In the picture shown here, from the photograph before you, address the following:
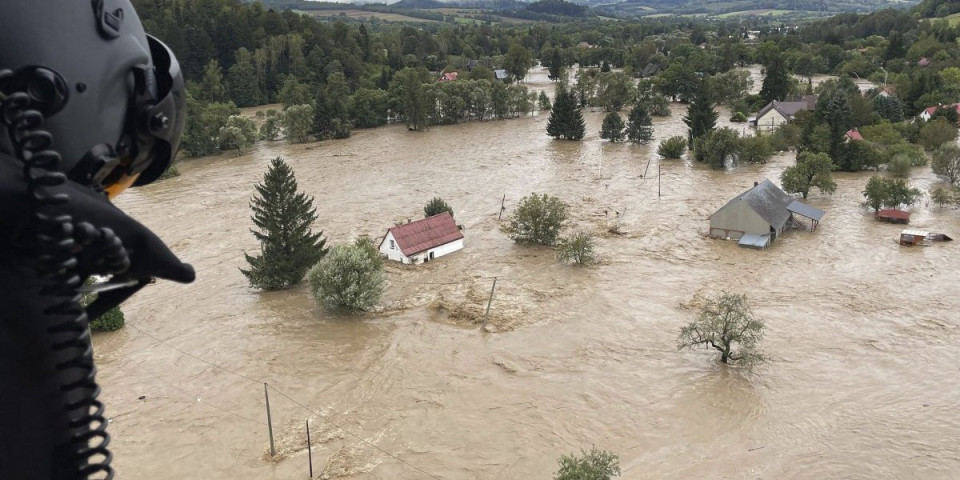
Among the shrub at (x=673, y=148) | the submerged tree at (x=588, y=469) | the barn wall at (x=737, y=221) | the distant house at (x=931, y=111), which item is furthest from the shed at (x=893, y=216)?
the distant house at (x=931, y=111)

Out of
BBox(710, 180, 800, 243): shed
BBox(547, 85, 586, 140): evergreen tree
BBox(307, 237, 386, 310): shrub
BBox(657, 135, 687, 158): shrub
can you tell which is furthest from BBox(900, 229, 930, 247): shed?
BBox(547, 85, 586, 140): evergreen tree

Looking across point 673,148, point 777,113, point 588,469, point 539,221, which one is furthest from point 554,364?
point 777,113

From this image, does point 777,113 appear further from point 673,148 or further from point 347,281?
point 347,281

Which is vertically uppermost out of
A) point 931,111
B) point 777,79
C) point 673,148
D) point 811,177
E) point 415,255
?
point 777,79

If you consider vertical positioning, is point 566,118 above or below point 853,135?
above

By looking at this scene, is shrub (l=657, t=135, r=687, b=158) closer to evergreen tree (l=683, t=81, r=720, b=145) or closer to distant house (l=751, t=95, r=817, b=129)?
evergreen tree (l=683, t=81, r=720, b=145)

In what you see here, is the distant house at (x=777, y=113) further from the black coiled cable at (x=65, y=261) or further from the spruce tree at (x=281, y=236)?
the black coiled cable at (x=65, y=261)

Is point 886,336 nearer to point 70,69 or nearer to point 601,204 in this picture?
point 601,204

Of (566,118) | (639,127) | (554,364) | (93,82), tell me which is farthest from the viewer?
(566,118)
